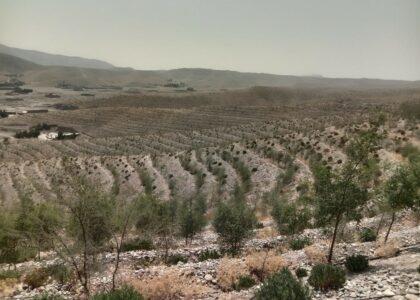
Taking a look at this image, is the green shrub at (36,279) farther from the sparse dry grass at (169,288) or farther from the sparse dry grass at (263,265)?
the sparse dry grass at (263,265)

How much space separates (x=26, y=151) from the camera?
289 ft

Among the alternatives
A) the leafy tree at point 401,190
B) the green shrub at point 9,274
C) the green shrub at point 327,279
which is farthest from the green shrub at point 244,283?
the green shrub at point 9,274

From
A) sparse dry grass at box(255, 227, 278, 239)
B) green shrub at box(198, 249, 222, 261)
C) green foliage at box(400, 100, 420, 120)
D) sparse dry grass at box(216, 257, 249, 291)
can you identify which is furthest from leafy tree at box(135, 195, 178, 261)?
green foliage at box(400, 100, 420, 120)

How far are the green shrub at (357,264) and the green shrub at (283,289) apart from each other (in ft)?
16.1

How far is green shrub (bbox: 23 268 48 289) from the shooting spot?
23.8 m

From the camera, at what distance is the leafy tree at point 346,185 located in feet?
68.2

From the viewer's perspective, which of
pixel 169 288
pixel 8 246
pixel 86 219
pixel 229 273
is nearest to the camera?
pixel 169 288

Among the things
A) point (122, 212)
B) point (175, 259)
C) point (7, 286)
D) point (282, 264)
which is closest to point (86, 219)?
point (122, 212)

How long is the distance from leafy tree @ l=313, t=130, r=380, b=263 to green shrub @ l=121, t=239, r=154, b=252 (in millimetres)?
16183

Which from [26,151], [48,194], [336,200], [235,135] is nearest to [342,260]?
[336,200]

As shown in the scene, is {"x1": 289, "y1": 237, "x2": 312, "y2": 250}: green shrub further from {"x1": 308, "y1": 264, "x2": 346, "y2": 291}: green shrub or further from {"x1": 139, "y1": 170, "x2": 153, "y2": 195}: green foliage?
{"x1": 139, "y1": 170, "x2": 153, "y2": 195}: green foliage

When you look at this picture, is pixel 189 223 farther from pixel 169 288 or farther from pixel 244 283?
pixel 169 288

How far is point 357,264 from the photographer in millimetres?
20375

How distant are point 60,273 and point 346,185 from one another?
15.6 m
